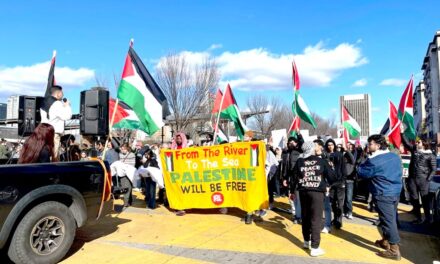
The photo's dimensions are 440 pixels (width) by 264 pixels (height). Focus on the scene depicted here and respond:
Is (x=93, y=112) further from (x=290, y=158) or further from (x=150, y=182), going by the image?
(x=290, y=158)

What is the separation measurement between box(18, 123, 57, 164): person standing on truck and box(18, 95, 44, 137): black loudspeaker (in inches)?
98.4


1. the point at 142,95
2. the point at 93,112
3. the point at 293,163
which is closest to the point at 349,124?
the point at 293,163

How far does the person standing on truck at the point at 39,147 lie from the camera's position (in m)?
5.36

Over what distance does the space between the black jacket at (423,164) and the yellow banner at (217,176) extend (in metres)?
3.24

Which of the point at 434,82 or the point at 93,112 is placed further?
the point at 434,82

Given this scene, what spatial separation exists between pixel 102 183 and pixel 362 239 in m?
4.39

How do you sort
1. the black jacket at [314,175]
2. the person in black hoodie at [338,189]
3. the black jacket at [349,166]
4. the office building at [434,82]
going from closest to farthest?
1. the black jacket at [314,175]
2. the person in black hoodie at [338,189]
3. the black jacket at [349,166]
4. the office building at [434,82]

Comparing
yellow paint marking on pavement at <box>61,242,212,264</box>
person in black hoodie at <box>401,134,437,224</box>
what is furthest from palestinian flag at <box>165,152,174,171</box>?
person in black hoodie at <box>401,134,437,224</box>

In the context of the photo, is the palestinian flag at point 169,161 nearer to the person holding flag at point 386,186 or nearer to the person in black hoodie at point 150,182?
the person in black hoodie at point 150,182

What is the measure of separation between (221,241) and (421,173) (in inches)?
180

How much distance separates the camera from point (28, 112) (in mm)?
7766

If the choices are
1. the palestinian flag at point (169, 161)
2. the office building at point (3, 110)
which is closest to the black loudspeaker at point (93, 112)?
the palestinian flag at point (169, 161)

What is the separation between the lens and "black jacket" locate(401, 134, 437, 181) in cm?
769

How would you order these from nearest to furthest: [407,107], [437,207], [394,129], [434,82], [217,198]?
[437,207], [217,198], [394,129], [407,107], [434,82]
